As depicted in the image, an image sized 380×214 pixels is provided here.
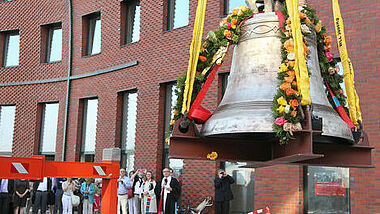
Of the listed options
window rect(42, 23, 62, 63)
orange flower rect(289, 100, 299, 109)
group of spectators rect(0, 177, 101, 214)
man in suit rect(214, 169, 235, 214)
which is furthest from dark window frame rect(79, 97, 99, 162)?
orange flower rect(289, 100, 299, 109)

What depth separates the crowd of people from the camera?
523 inches

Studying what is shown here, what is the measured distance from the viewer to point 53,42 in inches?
898

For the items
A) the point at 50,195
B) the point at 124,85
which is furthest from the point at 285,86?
the point at 124,85

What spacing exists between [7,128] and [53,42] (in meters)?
4.66

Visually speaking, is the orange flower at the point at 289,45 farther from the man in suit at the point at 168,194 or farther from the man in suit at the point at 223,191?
the man in suit at the point at 168,194

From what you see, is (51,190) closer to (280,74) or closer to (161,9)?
(161,9)

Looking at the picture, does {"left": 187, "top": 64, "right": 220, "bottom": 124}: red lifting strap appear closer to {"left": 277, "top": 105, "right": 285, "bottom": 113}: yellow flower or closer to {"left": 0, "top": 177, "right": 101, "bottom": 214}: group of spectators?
{"left": 277, "top": 105, "right": 285, "bottom": 113}: yellow flower

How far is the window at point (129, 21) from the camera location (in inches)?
746

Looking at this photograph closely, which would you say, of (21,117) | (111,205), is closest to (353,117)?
(111,205)

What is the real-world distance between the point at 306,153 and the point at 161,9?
13.9 metres

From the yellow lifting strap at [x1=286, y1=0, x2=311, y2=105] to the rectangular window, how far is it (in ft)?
63.9

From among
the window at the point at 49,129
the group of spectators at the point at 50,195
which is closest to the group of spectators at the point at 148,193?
the group of spectators at the point at 50,195

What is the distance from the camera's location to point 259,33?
15.5 ft

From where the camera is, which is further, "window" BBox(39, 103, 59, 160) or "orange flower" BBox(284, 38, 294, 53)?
"window" BBox(39, 103, 59, 160)
